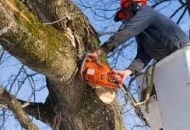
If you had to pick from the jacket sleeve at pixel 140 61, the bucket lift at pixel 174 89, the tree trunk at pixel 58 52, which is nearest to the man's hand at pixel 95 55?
the tree trunk at pixel 58 52

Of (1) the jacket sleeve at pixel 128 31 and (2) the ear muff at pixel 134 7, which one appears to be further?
(2) the ear muff at pixel 134 7

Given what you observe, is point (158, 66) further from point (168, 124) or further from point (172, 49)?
point (168, 124)

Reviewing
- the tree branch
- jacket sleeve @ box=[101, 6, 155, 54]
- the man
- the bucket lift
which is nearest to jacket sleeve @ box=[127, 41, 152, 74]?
the man

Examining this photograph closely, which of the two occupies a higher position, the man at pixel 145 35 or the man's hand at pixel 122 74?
the man at pixel 145 35

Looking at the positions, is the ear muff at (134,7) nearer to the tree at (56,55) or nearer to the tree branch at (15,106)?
the tree at (56,55)

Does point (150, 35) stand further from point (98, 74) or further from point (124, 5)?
point (98, 74)

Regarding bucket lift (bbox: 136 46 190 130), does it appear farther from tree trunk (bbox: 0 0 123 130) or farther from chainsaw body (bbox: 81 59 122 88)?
tree trunk (bbox: 0 0 123 130)

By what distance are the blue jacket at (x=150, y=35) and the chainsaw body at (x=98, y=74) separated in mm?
128

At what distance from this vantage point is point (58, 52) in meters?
2.74

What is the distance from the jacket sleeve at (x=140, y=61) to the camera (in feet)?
9.88

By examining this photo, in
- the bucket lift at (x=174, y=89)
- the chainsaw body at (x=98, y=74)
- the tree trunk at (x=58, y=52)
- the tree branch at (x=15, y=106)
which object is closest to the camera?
the tree trunk at (x=58, y=52)

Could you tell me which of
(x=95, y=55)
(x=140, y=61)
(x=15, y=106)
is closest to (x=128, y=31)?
(x=95, y=55)

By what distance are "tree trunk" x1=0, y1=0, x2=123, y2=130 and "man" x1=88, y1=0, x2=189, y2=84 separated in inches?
9.4

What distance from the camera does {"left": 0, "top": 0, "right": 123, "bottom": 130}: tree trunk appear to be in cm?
245
